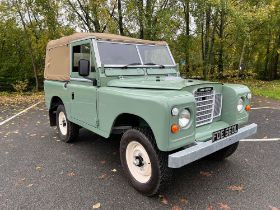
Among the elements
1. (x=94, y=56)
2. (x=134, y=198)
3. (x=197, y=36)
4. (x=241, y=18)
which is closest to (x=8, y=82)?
(x=197, y=36)

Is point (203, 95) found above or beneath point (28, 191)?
above

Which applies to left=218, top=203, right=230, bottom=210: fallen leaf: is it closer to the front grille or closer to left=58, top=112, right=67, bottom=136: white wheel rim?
the front grille

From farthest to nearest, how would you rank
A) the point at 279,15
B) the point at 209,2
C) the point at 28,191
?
the point at 279,15, the point at 209,2, the point at 28,191

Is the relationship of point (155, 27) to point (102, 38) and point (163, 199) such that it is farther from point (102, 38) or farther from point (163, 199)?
point (163, 199)

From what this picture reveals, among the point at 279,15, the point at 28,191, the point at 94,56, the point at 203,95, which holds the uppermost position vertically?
the point at 279,15

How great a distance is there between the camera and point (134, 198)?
3.63 metres

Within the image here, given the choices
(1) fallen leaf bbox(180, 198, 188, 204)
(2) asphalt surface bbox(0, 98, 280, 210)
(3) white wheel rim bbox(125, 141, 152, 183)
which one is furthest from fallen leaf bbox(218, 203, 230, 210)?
(3) white wheel rim bbox(125, 141, 152, 183)

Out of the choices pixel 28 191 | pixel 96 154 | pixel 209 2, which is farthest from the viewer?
pixel 209 2

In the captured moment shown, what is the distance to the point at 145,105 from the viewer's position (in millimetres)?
3316

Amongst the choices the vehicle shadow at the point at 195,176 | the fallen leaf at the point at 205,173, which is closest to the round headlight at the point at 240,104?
the vehicle shadow at the point at 195,176

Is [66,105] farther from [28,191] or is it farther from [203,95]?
[203,95]

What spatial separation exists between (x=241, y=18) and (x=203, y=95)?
12.5 meters

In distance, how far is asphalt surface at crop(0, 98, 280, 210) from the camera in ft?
11.5

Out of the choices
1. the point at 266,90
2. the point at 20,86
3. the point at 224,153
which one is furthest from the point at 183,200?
the point at 20,86
